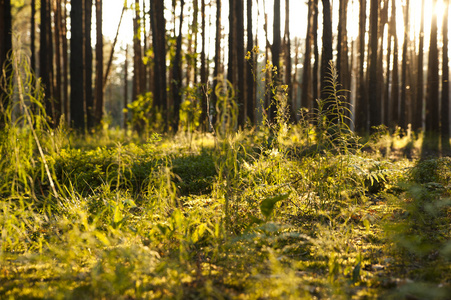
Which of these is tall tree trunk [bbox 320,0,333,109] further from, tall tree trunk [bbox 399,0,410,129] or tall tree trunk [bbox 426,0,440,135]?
tall tree trunk [bbox 399,0,410,129]

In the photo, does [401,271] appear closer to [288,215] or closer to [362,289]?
[362,289]

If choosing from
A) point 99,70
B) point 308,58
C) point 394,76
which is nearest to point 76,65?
point 99,70

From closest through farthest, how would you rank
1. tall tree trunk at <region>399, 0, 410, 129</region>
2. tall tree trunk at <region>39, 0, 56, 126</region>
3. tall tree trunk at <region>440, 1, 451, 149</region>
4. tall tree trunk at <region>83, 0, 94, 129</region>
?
tall tree trunk at <region>39, 0, 56, 126</region> → tall tree trunk at <region>83, 0, 94, 129</region> → tall tree trunk at <region>440, 1, 451, 149</region> → tall tree trunk at <region>399, 0, 410, 129</region>

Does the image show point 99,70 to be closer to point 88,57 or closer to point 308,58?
point 88,57

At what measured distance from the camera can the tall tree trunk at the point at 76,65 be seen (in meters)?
11.3

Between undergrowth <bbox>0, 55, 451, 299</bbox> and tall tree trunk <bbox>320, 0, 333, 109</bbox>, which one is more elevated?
tall tree trunk <bbox>320, 0, 333, 109</bbox>

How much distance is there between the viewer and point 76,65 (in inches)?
449

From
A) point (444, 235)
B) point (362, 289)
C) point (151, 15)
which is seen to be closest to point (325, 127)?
point (444, 235)

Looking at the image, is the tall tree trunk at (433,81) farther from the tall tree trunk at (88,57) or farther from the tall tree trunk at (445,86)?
the tall tree trunk at (88,57)

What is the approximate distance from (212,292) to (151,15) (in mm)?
13082

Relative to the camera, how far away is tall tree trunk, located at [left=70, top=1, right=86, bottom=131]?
37.0 feet

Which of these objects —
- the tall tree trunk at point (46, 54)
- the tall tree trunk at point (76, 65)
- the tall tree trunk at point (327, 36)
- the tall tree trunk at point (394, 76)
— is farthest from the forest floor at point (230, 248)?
the tall tree trunk at point (394, 76)

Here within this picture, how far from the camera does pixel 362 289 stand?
2.24 metres

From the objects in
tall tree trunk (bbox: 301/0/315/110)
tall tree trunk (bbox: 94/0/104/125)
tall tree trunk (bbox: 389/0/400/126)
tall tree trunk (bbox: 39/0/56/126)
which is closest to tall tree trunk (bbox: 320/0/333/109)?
tall tree trunk (bbox: 301/0/315/110)
